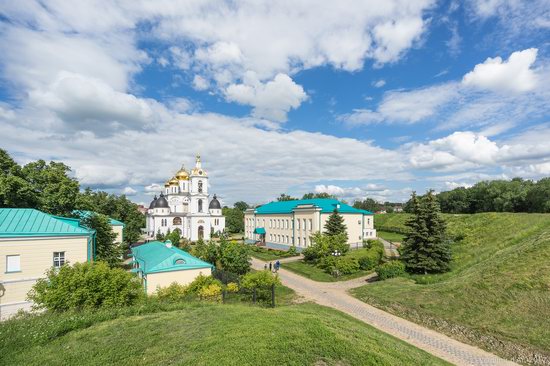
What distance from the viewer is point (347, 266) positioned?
23672mm

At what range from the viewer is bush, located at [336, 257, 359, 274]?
77.5ft

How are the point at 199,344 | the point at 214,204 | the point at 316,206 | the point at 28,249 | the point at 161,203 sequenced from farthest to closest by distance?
1. the point at 214,204
2. the point at 161,203
3. the point at 316,206
4. the point at 28,249
5. the point at 199,344

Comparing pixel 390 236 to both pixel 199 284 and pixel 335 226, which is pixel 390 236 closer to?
pixel 335 226

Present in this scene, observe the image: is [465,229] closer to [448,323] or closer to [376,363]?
[448,323]

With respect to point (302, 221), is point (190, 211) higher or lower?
higher

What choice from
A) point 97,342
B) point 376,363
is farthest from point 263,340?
point 97,342

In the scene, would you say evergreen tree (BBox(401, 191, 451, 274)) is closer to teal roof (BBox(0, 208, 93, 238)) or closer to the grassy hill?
the grassy hill

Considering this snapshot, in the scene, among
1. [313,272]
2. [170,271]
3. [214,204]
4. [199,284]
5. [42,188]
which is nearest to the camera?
[199,284]

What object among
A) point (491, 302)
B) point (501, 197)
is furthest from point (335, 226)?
point (501, 197)

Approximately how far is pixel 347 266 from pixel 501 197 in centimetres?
4317

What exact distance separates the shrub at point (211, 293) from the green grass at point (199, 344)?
6088mm

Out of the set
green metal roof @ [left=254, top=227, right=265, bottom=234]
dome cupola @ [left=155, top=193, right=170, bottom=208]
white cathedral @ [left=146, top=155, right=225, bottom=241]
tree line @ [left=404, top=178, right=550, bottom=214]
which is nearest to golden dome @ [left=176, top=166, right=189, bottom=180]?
white cathedral @ [left=146, top=155, right=225, bottom=241]

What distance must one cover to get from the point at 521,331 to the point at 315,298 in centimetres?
996

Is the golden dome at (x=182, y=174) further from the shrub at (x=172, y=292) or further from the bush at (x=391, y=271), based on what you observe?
the bush at (x=391, y=271)
